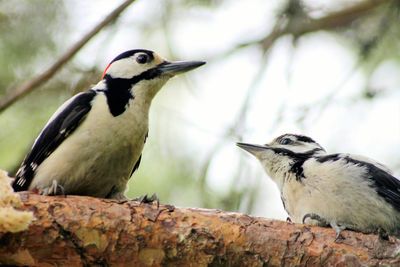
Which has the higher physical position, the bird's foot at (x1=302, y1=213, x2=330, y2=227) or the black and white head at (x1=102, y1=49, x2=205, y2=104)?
the black and white head at (x1=102, y1=49, x2=205, y2=104)

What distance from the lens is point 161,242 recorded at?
2562 millimetres

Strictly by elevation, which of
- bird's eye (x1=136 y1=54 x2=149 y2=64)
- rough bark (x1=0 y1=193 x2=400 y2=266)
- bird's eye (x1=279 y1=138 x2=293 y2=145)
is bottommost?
rough bark (x1=0 y1=193 x2=400 y2=266)

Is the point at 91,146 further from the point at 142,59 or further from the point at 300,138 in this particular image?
the point at 300,138

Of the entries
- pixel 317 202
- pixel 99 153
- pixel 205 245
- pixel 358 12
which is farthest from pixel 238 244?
pixel 358 12

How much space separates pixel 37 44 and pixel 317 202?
7.11 ft

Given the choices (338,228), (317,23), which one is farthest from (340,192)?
(317,23)

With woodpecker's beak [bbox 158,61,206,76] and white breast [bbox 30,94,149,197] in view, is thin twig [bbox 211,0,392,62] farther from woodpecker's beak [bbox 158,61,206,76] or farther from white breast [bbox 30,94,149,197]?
white breast [bbox 30,94,149,197]

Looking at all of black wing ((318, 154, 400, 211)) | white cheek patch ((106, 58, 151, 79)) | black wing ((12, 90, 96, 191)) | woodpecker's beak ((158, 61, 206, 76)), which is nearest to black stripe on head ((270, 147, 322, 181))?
black wing ((318, 154, 400, 211))

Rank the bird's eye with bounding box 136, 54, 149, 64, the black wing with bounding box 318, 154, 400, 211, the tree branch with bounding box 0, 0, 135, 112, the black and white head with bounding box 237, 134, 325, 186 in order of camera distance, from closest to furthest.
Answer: the black wing with bounding box 318, 154, 400, 211 → the black and white head with bounding box 237, 134, 325, 186 → the tree branch with bounding box 0, 0, 135, 112 → the bird's eye with bounding box 136, 54, 149, 64

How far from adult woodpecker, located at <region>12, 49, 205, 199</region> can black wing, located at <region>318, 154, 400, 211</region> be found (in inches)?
37.3

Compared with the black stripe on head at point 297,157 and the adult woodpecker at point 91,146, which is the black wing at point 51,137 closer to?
the adult woodpecker at point 91,146

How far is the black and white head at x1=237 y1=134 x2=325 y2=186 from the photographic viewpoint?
3.52 m

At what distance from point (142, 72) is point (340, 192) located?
49.4 inches

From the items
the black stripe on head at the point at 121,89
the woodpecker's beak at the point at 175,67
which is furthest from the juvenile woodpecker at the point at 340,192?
the black stripe on head at the point at 121,89
